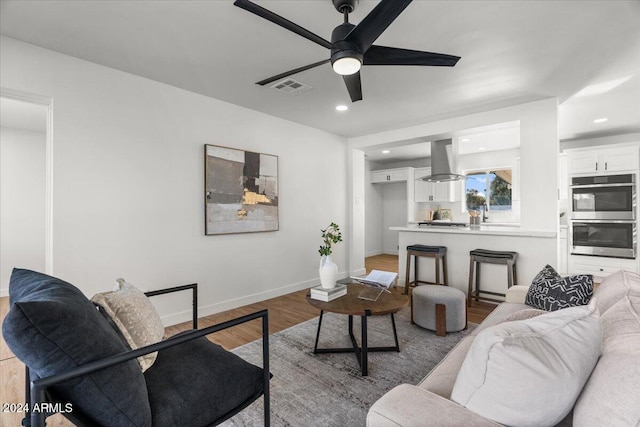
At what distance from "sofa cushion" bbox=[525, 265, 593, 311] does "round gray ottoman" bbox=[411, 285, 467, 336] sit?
68cm

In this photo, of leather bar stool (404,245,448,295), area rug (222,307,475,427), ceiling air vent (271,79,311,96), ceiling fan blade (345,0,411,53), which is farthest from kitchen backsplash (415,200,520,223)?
ceiling fan blade (345,0,411,53)

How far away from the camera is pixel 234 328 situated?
2.99m

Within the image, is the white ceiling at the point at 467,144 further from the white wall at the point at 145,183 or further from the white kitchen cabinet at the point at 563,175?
the white wall at the point at 145,183

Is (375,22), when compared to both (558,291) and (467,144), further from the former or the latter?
(467,144)

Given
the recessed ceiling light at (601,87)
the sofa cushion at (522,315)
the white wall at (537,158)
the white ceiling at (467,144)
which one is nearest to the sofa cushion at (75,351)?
the sofa cushion at (522,315)

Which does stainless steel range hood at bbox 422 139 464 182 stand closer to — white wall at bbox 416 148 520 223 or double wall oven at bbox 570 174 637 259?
white wall at bbox 416 148 520 223

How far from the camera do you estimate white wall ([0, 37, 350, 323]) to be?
98.0 inches

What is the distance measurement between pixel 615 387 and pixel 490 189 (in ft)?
21.9

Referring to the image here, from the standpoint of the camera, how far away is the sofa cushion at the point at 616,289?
4.56ft

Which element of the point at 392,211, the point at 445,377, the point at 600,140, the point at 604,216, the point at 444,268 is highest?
the point at 600,140

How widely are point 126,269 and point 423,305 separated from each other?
2824 mm

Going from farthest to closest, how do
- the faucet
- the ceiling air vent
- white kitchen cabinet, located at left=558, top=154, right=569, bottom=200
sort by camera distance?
the faucet < white kitchen cabinet, located at left=558, top=154, right=569, bottom=200 < the ceiling air vent

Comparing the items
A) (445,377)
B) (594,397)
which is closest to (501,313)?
(445,377)

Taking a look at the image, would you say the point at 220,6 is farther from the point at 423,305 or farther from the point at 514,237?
the point at 514,237
